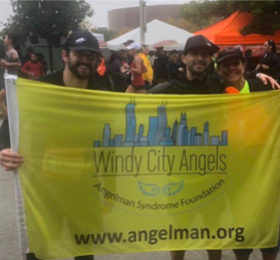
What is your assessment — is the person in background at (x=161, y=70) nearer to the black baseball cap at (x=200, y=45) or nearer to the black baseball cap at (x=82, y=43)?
the black baseball cap at (x=200, y=45)

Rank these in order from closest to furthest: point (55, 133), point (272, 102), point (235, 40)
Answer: point (55, 133) → point (272, 102) → point (235, 40)

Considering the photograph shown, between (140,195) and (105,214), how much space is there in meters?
0.23

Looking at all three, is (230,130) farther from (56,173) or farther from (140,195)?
(56,173)

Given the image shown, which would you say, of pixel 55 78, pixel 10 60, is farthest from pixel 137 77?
pixel 55 78

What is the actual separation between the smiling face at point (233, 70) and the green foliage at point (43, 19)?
21.4m

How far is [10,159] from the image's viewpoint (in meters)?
2.86

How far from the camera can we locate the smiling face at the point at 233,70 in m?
3.29

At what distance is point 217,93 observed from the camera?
129 inches

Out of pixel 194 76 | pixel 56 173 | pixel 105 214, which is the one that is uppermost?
pixel 194 76

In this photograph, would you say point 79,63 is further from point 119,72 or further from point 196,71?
point 119,72

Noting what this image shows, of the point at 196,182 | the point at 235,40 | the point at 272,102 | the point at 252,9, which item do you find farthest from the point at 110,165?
the point at 252,9

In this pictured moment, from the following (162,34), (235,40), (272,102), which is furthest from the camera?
(162,34)

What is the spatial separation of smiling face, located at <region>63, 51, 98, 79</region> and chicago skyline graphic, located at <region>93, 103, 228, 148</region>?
318mm

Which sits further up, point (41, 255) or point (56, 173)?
point (56, 173)
